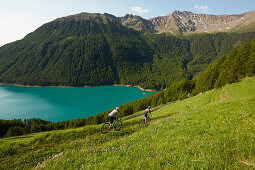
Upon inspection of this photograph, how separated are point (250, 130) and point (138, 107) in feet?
233

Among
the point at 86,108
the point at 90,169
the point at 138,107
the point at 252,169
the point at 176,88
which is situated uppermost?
the point at 252,169

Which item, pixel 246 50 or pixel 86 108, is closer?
pixel 246 50

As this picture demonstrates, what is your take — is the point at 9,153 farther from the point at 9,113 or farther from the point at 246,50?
the point at 9,113

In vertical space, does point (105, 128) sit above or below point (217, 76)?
below

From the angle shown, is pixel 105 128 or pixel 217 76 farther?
pixel 217 76

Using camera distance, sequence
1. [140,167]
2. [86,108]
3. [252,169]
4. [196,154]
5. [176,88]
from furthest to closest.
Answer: [86,108] < [176,88] < [196,154] < [140,167] < [252,169]

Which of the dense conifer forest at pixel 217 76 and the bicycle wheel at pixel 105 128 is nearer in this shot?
the bicycle wheel at pixel 105 128

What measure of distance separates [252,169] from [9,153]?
52.3 feet

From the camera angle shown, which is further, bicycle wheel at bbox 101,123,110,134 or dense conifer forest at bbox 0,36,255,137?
dense conifer forest at bbox 0,36,255,137

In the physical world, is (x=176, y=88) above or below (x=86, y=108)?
above

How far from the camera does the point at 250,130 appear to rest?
5.21 meters

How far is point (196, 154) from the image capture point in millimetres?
4000

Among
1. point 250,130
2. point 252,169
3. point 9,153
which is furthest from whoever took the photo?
point 9,153

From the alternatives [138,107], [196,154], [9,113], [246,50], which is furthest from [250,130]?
[9,113]
